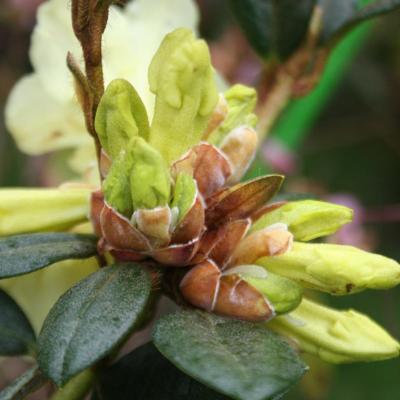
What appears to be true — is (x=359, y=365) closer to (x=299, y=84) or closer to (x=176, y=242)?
(x=299, y=84)

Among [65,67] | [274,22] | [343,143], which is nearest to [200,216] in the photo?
[65,67]

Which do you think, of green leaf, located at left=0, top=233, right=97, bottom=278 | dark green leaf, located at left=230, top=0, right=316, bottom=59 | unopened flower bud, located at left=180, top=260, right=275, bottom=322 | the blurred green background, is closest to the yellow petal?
green leaf, located at left=0, top=233, right=97, bottom=278

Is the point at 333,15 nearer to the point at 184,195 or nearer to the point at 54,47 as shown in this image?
the point at 54,47

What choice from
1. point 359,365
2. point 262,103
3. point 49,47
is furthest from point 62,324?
point 359,365

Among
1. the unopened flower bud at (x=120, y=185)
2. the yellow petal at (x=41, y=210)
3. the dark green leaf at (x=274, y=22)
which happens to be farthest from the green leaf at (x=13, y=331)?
the dark green leaf at (x=274, y=22)

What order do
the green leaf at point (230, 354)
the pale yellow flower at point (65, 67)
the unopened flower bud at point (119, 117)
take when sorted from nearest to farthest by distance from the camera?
the green leaf at point (230, 354) < the unopened flower bud at point (119, 117) < the pale yellow flower at point (65, 67)

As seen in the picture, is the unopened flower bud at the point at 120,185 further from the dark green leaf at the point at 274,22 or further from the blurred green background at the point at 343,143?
the blurred green background at the point at 343,143
